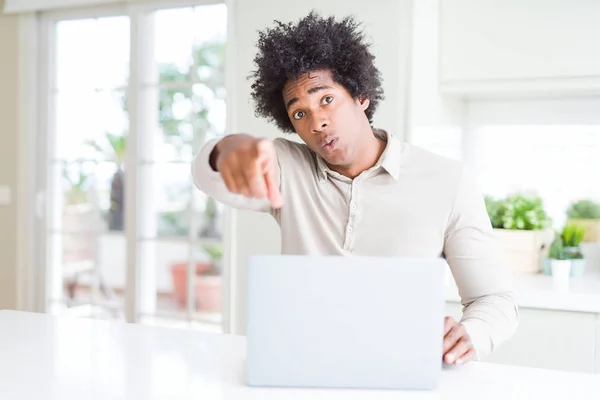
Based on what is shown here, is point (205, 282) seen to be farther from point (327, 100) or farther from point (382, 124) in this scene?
point (327, 100)

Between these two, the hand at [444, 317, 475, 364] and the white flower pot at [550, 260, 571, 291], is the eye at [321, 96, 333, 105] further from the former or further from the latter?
the white flower pot at [550, 260, 571, 291]

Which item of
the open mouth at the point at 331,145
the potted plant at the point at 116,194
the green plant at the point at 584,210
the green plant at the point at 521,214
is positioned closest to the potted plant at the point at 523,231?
the green plant at the point at 521,214

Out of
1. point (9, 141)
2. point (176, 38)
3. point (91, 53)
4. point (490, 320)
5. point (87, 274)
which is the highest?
point (176, 38)

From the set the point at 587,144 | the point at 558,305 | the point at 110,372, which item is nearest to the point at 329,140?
the point at 110,372

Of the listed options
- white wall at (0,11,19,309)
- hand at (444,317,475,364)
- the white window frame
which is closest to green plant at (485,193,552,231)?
the white window frame

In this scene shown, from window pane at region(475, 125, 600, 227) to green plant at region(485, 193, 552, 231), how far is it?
174 mm

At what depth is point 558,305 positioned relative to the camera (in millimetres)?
2332

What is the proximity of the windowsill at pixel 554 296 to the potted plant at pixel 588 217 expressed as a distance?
0.44 meters

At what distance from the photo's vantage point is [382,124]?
8.66ft

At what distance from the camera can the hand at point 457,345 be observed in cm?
125

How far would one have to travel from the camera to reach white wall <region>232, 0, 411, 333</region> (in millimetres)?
2615

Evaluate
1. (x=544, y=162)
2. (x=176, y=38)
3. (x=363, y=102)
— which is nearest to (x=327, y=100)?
(x=363, y=102)

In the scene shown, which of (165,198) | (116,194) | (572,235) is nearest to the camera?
(572,235)

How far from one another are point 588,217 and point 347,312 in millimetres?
2199
